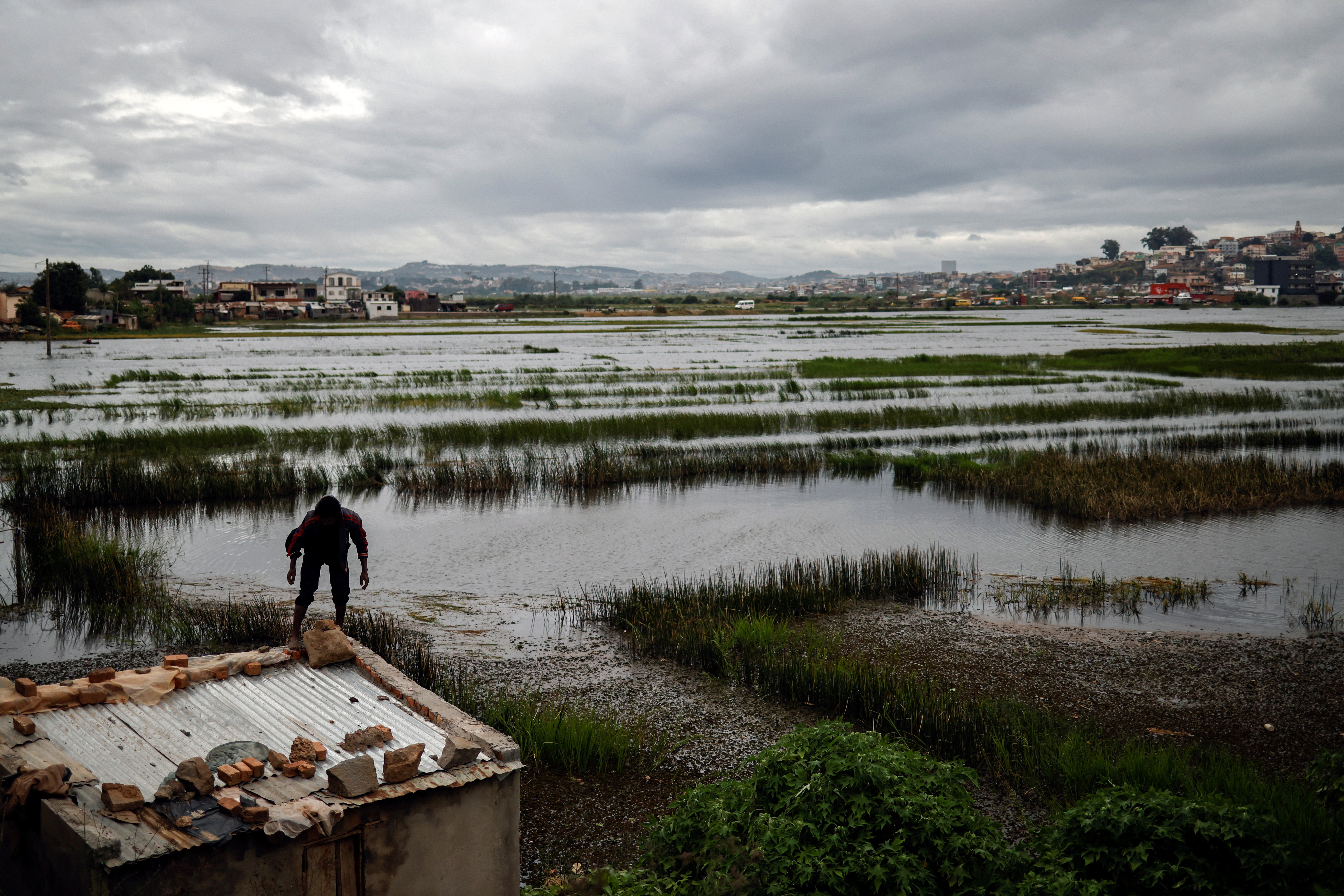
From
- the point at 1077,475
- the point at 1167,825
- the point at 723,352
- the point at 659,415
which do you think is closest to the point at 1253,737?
the point at 1167,825

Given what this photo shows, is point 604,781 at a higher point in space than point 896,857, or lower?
lower

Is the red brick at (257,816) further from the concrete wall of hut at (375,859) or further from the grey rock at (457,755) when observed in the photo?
the grey rock at (457,755)

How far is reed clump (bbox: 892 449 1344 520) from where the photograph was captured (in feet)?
55.3

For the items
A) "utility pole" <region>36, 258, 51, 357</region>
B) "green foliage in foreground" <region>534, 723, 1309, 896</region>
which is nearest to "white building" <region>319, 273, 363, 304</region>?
"utility pole" <region>36, 258, 51, 357</region>

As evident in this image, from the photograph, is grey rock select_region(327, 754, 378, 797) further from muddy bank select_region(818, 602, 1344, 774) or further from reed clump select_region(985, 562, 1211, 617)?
reed clump select_region(985, 562, 1211, 617)

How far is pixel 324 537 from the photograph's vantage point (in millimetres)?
8227

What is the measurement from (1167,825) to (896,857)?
1279mm

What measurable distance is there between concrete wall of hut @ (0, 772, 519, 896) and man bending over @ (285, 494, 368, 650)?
331 centimetres

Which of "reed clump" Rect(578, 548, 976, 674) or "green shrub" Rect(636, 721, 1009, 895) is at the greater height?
"green shrub" Rect(636, 721, 1009, 895)

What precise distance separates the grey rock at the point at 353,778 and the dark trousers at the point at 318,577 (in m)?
3.57

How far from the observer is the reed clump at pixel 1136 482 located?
1686cm

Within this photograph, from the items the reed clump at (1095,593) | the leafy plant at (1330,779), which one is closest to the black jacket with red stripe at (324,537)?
the leafy plant at (1330,779)

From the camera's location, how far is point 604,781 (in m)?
7.07

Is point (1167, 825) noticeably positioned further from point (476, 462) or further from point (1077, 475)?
point (476, 462)
